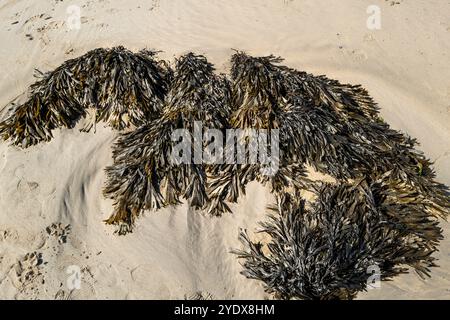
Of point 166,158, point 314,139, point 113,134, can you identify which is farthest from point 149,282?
point 314,139

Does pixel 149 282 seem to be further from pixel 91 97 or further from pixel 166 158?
pixel 91 97

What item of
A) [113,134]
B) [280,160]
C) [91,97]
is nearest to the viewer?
[280,160]

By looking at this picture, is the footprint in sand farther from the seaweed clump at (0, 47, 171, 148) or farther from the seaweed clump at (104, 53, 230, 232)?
the seaweed clump at (0, 47, 171, 148)

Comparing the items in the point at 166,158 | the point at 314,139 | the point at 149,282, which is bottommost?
the point at 149,282

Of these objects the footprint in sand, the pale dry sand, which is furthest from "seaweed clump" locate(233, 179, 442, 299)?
the footprint in sand

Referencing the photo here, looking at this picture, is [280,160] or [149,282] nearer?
[149,282]

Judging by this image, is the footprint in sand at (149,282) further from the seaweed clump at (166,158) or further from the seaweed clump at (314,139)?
the seaweed clump at (314,139)

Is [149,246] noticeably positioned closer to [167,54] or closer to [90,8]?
[167,54]
